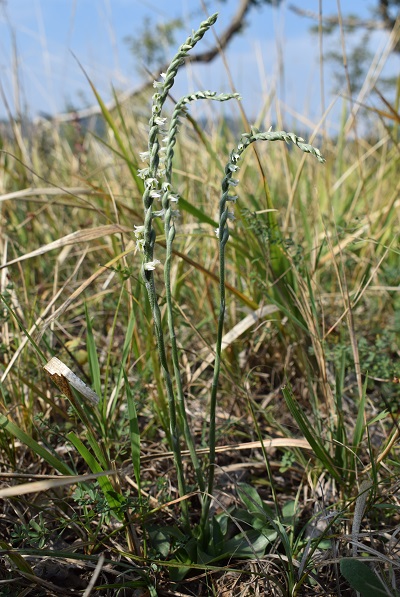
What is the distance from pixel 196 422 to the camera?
174cm

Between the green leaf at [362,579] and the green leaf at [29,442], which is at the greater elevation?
the green leaf at [29,442]

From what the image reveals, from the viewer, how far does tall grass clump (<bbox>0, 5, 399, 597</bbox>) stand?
1.05m

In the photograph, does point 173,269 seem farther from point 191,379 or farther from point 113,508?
point 113,508

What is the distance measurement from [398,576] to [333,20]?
11884 mm

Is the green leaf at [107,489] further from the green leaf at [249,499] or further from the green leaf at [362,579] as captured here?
the green leaf at [362,579]

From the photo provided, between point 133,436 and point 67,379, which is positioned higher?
point 67,379

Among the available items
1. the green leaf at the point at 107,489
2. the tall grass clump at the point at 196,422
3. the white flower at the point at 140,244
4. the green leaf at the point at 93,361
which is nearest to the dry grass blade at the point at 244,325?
the tall grass clump at the point at 196,422

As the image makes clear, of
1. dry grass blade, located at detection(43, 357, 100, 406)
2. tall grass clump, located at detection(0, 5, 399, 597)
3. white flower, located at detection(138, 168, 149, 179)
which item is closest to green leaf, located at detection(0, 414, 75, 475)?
tall grass clump, located at detection(0, 5, 399, 597)

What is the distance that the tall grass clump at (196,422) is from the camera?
1.05 metres

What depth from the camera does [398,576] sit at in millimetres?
1180

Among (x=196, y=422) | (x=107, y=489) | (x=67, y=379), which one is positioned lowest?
(x=196, y=422)

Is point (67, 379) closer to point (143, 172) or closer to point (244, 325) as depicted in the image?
point (143, 172)

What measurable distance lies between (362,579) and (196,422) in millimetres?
811

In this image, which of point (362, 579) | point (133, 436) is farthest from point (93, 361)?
point (362, 579)
